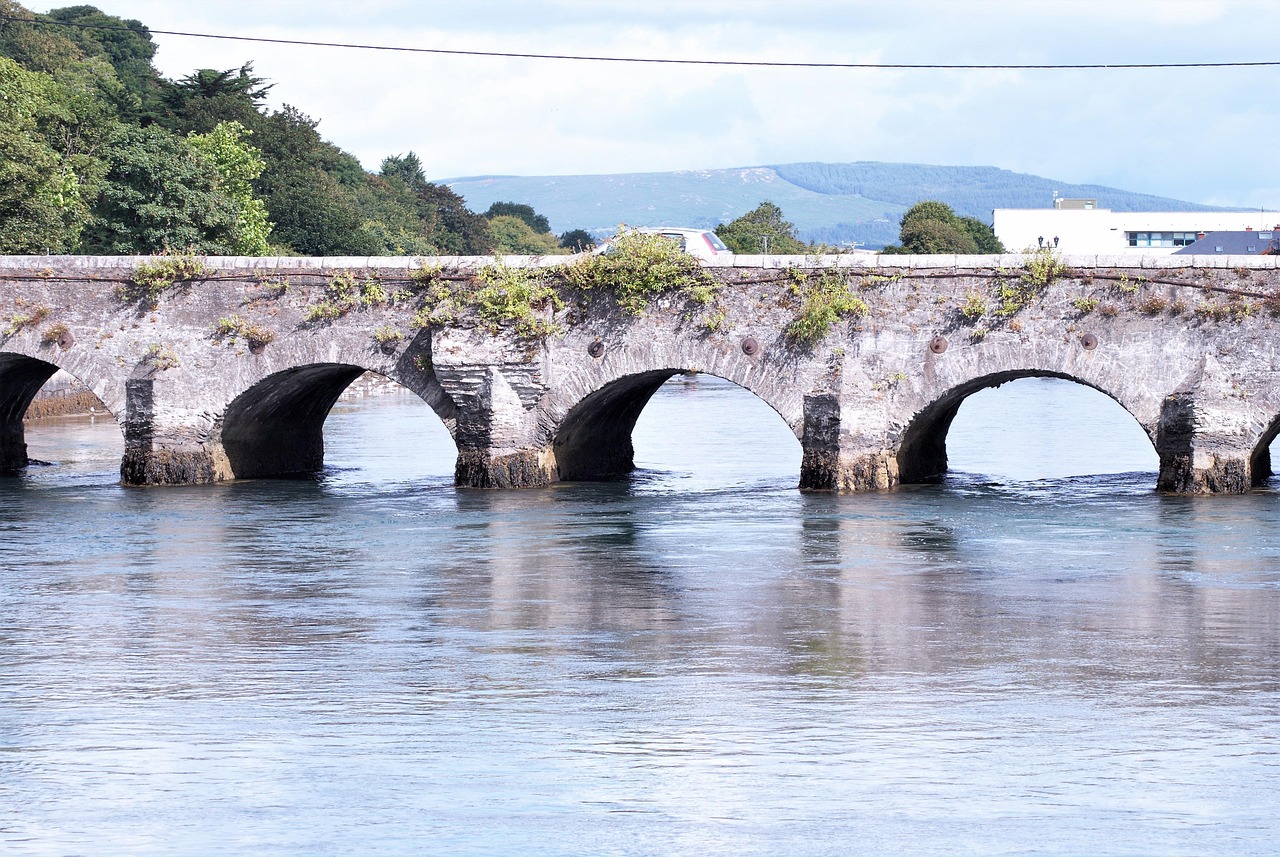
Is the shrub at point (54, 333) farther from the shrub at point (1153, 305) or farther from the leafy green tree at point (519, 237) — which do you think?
the leafy green tree at point (519, 237)

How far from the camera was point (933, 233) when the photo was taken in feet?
351

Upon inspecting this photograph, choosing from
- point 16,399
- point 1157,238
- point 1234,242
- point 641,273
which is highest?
point 1157,238

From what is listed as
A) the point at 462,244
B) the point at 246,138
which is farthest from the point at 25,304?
the point at 462,244

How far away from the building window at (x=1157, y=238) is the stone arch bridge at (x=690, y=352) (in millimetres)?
124587

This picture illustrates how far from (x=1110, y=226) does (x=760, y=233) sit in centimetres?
4988

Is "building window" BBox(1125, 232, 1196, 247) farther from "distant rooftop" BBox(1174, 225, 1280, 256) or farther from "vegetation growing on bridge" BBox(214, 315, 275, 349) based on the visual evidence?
"vegetation growing on bridge" BBox(214, 315, 275, 349)

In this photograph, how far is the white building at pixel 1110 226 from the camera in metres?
152

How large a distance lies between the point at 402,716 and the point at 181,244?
44.6 m

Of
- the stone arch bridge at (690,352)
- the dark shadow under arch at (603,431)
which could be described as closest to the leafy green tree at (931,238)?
the dark shadow under arch at (603,431)

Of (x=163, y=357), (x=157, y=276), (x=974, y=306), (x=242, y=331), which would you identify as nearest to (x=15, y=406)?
(x=163, y=357)

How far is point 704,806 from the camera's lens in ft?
36.4

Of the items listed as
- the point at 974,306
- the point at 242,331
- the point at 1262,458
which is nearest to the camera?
the point at 974,306

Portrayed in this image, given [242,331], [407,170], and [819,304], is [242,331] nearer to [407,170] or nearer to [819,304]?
[819,304]

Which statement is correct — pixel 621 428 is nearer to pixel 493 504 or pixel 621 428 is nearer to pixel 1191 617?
pixel 493 504
